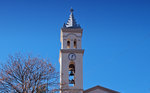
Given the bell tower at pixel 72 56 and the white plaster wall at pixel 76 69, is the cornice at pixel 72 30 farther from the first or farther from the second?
the white plaster wall at pixel 76 69

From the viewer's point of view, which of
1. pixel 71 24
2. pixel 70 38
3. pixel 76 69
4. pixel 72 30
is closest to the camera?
pixel 76 69

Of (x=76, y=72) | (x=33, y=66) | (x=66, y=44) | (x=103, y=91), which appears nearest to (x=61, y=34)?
(x=66, y=44)

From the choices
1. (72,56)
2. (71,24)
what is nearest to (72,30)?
(71,24)

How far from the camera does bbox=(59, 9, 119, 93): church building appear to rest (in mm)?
33312

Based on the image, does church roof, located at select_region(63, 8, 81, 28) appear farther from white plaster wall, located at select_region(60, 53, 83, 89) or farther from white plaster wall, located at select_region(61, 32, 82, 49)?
white plaster wall, located at select_region(60, 53, 83, 89)

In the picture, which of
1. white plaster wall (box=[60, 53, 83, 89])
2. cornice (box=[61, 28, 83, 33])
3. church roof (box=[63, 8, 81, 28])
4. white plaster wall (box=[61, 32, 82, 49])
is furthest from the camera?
church roof (box=[63, 8, 81, 28])

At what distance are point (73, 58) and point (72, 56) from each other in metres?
0.23

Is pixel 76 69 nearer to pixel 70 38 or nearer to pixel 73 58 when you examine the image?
pixel 73 58

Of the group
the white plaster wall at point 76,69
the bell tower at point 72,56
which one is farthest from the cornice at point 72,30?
the white plaster wall at point 76,69

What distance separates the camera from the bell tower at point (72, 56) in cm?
3325

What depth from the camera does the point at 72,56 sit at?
34.2 meters

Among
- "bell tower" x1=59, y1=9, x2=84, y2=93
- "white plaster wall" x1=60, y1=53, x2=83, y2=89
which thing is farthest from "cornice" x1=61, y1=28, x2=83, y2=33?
"white plaster wall" x1=60, y1=53, x2=83, y2=89

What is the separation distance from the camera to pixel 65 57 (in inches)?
1339

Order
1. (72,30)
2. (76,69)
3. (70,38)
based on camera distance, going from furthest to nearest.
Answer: (72,30)
(70,38)
(76,69)
